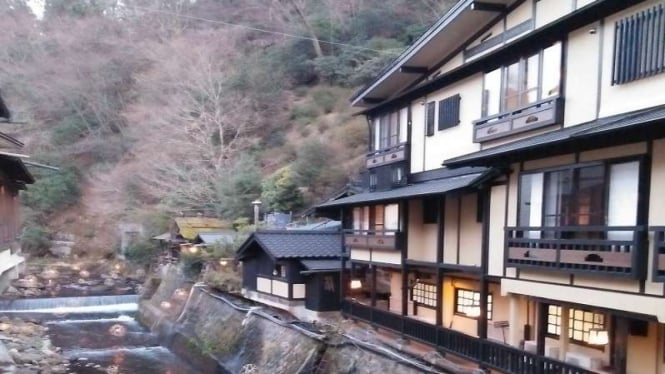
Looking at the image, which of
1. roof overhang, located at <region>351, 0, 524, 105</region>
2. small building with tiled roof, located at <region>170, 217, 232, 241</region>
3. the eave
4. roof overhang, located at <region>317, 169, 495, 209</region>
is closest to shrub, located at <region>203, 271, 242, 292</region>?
small building with tiled roof, located at <region>170, 217, 232, 241</region>

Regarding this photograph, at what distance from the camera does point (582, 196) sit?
34.2 feet

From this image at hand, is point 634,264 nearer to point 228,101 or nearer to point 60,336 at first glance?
point 60,336

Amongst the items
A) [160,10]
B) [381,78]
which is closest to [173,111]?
[160,10]

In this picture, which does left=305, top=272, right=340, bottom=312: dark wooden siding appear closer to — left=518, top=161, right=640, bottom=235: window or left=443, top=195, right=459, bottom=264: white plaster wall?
left=443, top=195, right=459, bottom=264: white plaster wall

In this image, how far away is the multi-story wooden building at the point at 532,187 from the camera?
9.45 m

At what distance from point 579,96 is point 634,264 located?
12.8 feet

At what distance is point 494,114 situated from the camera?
13836 mm

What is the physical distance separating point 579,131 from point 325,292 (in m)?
14.0


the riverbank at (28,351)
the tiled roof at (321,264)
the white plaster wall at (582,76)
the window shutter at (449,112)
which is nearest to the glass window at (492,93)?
the window shutter at (449,112)

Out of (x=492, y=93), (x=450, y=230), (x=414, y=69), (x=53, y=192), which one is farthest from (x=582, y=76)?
(x=53, y=192)

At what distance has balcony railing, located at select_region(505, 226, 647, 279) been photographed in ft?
29.7

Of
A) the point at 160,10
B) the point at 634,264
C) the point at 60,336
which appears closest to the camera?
the point at 634,264

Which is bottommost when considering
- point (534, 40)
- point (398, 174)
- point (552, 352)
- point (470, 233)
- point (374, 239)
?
point (552, 352)

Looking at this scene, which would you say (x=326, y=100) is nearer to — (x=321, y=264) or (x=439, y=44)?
(x=321, y=264)
